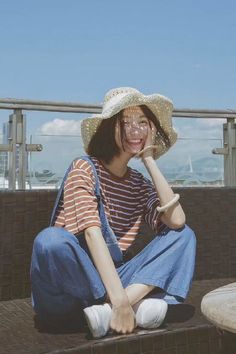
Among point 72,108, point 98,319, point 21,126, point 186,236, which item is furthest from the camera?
point 72,108

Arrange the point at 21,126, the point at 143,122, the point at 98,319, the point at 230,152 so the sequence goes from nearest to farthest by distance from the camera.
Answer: the point at 98,319 → the point at 143,122 → the point at 21,126 → the point at 230,152

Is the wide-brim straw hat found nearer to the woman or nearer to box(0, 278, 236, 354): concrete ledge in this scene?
the woman

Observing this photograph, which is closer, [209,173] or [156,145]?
[156,145]

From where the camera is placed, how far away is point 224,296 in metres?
1.79

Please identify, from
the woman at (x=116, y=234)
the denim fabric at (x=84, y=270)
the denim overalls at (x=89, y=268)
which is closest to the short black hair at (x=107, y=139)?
the woman at (x=116, y=234)

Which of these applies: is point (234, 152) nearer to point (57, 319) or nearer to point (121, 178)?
point (121, 178)

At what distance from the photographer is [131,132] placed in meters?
2.38

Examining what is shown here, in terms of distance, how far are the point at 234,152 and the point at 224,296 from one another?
7.92 ft

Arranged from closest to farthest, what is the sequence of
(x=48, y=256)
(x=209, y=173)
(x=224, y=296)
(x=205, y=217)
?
(x=224, y=296) < (x=48, y=256) < (x=205, y=217) < (x=209, y=173)

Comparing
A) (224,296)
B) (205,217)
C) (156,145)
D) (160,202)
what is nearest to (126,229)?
(160,202)

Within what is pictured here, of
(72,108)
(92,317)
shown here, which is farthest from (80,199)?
(72,108)

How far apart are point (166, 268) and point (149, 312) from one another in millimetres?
191

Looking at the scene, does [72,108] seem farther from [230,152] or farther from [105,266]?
[105,266]

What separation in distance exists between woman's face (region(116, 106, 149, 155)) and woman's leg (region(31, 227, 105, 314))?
0.49 m
